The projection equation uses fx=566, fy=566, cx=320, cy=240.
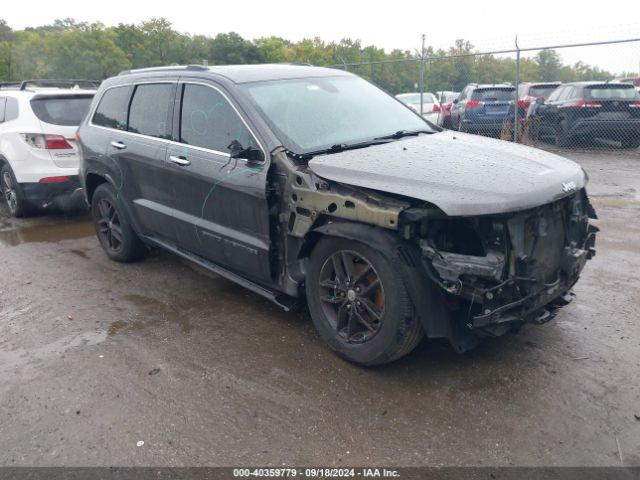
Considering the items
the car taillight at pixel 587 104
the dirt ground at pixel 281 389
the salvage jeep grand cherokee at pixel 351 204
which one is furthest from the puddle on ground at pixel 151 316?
the car taillight at pixel 587 104

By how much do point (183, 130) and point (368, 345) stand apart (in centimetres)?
234

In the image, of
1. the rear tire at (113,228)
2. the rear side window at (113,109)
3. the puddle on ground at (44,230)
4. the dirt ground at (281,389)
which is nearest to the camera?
the dirt ground at (281,389)

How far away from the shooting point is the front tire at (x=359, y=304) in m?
3.26

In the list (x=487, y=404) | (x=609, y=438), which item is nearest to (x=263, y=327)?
(x=487, y=404)

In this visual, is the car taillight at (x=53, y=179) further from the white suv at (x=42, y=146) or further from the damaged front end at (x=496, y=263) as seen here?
the damaged front end at (x=496, y=263)

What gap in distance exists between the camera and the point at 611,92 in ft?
39.6

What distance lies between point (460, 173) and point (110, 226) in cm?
394

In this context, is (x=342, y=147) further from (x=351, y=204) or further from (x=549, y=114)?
(x=549, y=114)

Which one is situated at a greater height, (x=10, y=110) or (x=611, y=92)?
(x=10, y=110)

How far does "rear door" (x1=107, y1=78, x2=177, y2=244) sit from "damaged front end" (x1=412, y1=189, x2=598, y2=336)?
8.23ft

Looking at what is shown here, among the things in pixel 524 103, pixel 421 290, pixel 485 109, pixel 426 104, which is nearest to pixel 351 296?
pixel 421 290

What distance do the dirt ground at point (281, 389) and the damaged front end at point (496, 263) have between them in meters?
0.45

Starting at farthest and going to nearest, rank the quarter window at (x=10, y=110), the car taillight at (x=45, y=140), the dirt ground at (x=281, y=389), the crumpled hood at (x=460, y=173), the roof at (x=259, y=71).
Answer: the quarter window at (x=10, y=110)
the car taillight at (x=45, y=140)
the roof at (x=259, y=71)
the crumpled hood at (x=460, y=173)
the dirt ground at (x=281, y=389)

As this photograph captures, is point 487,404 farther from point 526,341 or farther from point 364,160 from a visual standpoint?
point 364,160
